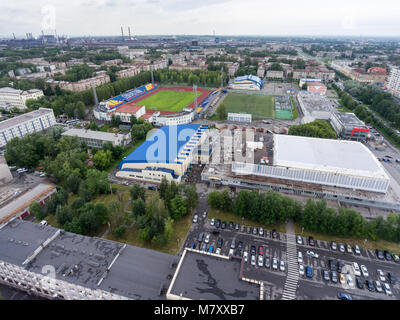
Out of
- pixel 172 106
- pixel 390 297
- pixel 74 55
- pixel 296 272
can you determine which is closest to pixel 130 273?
pixel 296 272

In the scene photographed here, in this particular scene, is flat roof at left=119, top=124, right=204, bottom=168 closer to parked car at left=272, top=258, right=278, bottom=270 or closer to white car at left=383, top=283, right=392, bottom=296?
parked car at left=272, top=258, right=278, bottom=270

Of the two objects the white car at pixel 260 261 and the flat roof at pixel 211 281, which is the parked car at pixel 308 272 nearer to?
the white car at pixel 260 261

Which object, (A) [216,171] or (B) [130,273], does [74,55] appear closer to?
(A) [216,171]

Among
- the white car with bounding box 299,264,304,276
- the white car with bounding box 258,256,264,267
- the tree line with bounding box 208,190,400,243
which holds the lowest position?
the white car with bounding box 299,264,304,276

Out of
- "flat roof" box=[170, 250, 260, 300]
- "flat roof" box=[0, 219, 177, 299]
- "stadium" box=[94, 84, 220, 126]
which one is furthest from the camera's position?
"stadium" box=[94, 84, 220, 126]

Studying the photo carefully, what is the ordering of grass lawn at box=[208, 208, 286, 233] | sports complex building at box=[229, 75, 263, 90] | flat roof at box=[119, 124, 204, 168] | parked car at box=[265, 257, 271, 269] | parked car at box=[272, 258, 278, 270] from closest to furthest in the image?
parked car at box=[272, 258, 278, 270], parked car at box=[265, 257, 271, 269], grass lawn at box=[208, 208, 286, 233], flat roof at box=[119, 124, 204, 168], sports complex building at box=[229, 75, 263, 90]

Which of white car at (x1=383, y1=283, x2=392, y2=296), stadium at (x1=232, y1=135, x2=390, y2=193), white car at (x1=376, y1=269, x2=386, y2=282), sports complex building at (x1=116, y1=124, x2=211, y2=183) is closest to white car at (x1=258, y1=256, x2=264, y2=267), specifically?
white car at (x1=383, y1=283, x2=392, y2=296)

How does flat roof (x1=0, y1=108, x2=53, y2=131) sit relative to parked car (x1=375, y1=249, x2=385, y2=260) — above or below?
above

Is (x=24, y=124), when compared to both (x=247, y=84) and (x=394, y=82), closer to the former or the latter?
(x=247, y=84)
